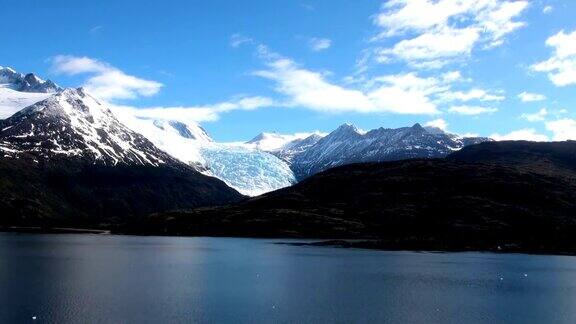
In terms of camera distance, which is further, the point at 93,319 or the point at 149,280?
the point at 149,280

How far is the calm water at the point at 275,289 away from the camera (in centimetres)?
7050

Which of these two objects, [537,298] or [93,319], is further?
[537,298]

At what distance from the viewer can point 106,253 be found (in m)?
153

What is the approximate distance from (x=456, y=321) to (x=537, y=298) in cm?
2636

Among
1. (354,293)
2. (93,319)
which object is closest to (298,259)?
(354,293)

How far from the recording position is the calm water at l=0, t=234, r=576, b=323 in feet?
231

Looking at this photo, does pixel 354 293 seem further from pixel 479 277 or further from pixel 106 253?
pixel 106 253

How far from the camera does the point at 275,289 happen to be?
91.8m

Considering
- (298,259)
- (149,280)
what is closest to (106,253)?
(298,259)

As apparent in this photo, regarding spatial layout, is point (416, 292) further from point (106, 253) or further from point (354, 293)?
point (106, 253)

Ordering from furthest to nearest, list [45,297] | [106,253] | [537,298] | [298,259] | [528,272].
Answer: [106,253] < [298,259] < [528,272] < [537,298] < [45,297]

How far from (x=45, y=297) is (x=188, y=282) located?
2499 centimetres

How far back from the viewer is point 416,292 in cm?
9219

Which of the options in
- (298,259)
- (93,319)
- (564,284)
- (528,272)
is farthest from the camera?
(298,259)
